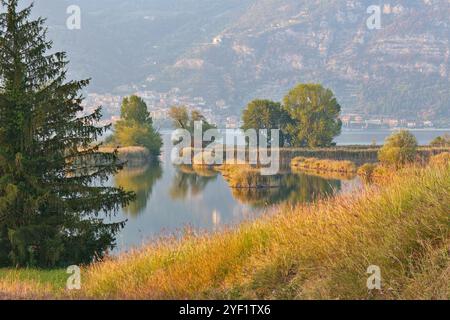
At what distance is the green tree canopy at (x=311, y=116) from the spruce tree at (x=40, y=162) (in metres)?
60.4

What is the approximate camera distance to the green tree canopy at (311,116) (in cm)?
7775

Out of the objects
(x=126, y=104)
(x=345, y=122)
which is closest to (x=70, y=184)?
(x=126, y=104)

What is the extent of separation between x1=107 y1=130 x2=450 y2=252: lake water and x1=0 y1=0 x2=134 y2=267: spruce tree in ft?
16.7

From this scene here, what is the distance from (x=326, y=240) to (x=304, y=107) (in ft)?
244

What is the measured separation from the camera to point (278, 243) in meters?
7.56

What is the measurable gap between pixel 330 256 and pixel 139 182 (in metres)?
44.8

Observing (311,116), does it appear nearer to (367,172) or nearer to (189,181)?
(189,181)

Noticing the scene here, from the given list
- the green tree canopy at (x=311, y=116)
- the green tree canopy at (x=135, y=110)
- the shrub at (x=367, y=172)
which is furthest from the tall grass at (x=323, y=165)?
the green tree canopy at (x=135, y=110)

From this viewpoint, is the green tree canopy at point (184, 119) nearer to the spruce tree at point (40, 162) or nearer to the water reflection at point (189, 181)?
the water reflection at point (189, 181)

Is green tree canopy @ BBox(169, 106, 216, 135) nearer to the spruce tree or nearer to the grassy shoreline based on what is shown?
the spruce tree

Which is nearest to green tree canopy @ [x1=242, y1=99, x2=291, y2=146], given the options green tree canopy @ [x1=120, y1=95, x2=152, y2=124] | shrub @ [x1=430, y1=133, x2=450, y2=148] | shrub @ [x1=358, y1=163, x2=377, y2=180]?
green tree canopy @ [x1=120, y1=95, x2=152, y2=124]

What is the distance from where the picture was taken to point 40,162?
17734 mm

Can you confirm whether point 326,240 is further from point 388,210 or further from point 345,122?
point 345,122

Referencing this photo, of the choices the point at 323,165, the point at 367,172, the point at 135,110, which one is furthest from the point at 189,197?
the point at 135,110
